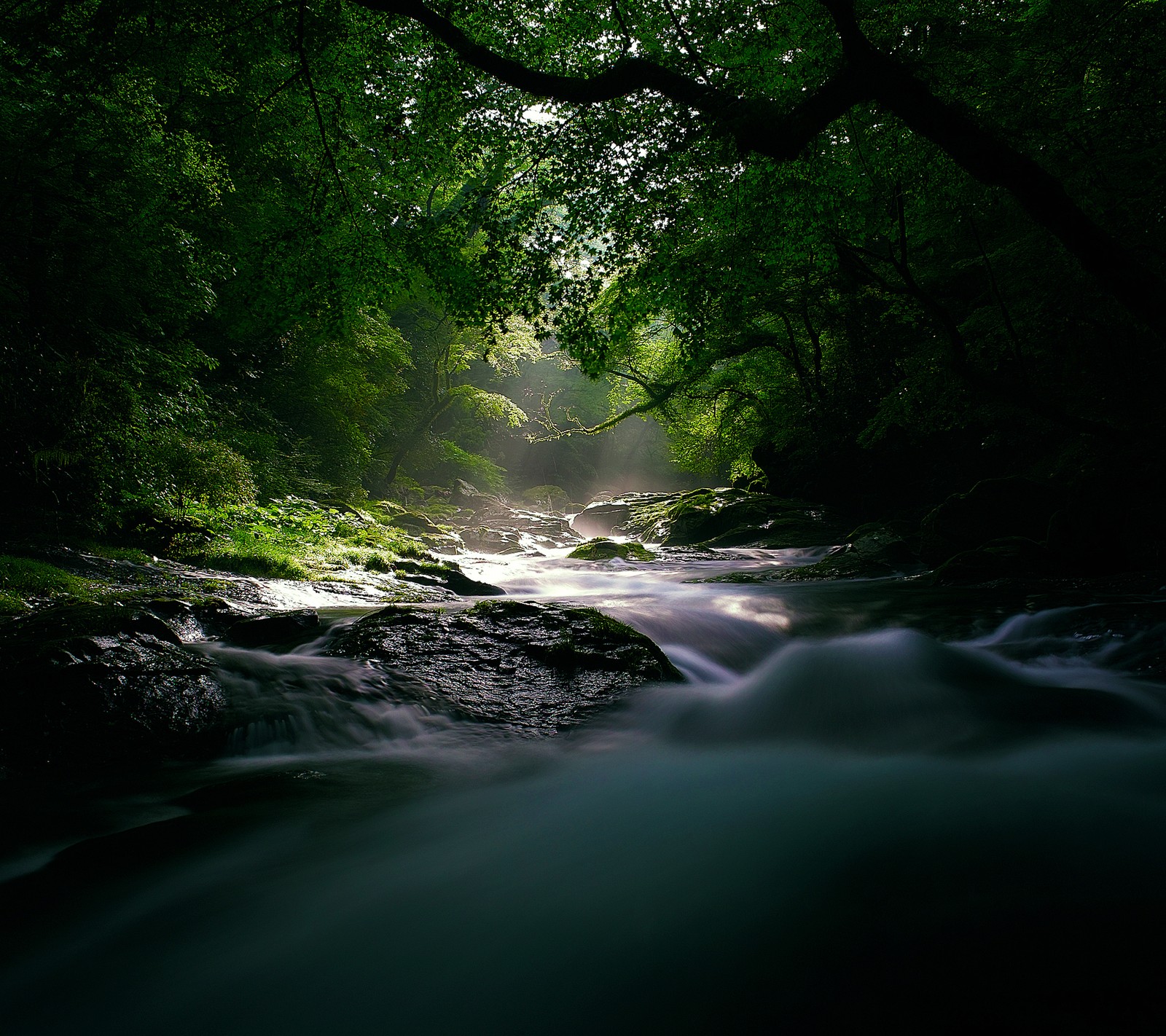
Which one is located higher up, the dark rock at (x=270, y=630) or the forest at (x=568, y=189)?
the forest at (x=568, y=189)

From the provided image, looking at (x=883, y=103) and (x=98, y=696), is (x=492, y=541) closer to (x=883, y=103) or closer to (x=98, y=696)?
(x=883, y=103)

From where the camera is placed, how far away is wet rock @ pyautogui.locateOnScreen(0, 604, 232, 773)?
9.96ft

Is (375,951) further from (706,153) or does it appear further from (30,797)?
(706,153)

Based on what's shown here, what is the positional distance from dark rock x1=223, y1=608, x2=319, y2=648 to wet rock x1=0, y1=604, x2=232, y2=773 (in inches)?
45.1

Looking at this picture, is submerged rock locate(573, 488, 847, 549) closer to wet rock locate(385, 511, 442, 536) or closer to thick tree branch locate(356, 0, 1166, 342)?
wet rock locate(385, 511, 442, 536)

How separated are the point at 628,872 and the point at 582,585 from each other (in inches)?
362

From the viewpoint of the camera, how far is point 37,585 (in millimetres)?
5320

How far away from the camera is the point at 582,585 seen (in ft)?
38.3

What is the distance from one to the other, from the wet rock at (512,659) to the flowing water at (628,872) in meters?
0.19

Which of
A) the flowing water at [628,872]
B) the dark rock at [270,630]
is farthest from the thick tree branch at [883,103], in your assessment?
the dark rock at [270,630]

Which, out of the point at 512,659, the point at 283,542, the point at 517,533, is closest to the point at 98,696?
the point at 512,659

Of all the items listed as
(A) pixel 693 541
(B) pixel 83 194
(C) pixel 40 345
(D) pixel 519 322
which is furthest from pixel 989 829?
(D) pixel 519 322

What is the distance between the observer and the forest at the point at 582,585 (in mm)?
1942

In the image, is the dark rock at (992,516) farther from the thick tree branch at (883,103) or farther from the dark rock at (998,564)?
the thick tree branch at (883,103)
